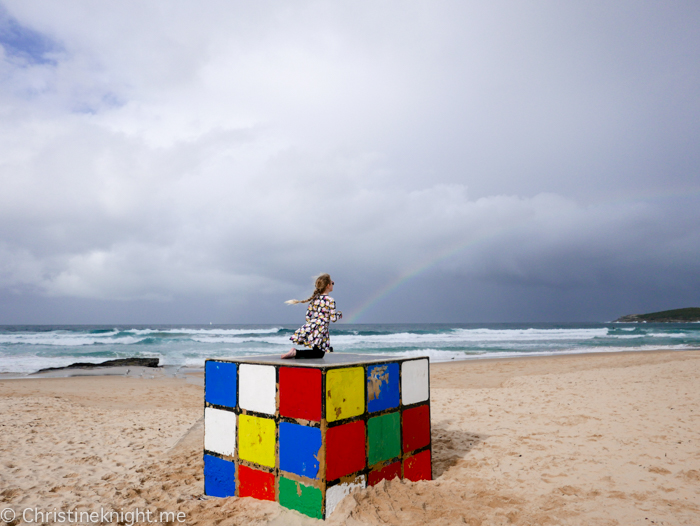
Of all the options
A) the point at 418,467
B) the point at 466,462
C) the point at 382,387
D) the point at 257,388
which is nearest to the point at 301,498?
the point at 257,388

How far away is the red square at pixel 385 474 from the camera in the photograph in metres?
3.29

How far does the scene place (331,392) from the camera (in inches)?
117

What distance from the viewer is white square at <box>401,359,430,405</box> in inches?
143

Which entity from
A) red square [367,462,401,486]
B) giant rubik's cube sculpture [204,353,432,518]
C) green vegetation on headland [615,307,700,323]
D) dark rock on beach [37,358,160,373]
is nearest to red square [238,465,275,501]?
giant rubik's cube sculpture [204,353,432,518]

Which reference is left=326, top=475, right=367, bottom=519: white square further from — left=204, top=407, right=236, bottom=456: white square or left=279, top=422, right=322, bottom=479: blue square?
left=204, top=407, right=236, bottom=456: white square

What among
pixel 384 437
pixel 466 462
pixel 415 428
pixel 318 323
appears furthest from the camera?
pixel 466 462

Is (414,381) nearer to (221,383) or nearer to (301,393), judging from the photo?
(301,393)

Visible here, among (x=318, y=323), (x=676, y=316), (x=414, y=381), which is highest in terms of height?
(x=318, y=323)

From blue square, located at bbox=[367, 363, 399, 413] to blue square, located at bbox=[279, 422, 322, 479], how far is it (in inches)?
20.1

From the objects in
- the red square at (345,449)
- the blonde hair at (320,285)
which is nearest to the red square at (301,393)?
the red square at (345,449)

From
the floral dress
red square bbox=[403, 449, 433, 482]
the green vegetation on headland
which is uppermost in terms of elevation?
the floral dress

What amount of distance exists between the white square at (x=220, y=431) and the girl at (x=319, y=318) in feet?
2.89

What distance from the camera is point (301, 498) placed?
3.03 meters

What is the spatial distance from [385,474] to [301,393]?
1059 mm
